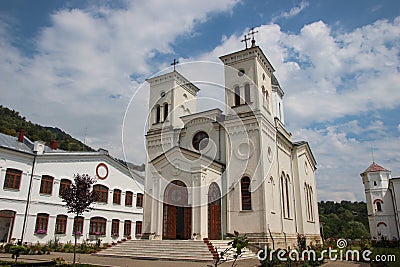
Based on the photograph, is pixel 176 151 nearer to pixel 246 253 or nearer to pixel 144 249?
pixel 144 249

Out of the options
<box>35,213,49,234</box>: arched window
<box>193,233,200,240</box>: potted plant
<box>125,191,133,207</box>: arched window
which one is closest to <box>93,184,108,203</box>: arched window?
<box>125,191,133,207</box>: arched window

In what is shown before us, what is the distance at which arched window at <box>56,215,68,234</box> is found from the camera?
88.2ft

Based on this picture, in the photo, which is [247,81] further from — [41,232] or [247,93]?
[41,232]

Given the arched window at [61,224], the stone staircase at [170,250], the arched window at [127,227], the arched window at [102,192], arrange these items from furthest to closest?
the arched window at [127,227] → the arched window at [102,192] → the arched window at [61,224] → the stone staircase at [170,250]

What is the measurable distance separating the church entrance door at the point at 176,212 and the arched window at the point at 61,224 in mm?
11686

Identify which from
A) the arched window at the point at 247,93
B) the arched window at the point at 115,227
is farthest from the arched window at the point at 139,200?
the arched window at the point at 247,93

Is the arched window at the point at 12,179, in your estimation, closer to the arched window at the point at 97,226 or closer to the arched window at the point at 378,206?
the arched window at the point at 97,226

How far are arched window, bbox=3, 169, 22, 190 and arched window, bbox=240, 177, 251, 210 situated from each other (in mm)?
17328

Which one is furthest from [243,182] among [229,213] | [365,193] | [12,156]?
[365,193]

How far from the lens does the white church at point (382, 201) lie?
146 ft

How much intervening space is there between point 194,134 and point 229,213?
21.6ft

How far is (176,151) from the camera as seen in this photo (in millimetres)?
21359

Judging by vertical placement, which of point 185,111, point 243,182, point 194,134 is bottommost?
point 243,182

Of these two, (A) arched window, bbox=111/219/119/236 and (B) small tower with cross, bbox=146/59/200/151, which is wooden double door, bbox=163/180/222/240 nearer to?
(B) small tower with cross, bbox=146/59/200/151
